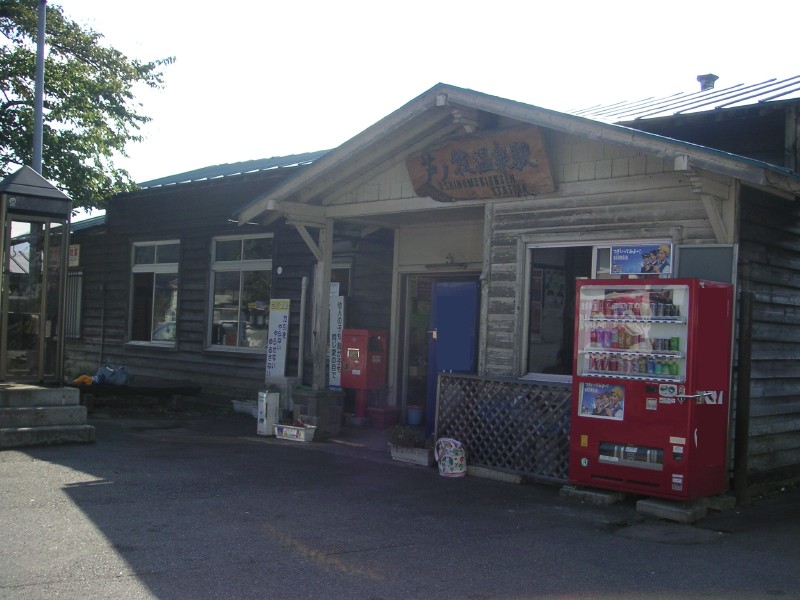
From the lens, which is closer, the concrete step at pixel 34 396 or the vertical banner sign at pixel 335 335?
the concrete step at pixel 34 396

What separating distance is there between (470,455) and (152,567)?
4603 mm

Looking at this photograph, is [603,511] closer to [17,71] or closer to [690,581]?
[690,581]

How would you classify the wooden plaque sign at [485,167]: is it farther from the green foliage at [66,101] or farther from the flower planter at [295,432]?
the green foliage at [66,101]

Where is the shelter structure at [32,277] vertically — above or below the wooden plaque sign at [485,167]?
below

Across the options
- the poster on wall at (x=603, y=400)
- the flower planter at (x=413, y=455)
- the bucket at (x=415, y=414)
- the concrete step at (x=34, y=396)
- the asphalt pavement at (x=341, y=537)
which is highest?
the poster on wall at (x=603, y=400)

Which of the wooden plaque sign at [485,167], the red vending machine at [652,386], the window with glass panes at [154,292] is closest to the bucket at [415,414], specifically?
the wooden plaque sign at [485,167]

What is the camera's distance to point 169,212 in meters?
16.7

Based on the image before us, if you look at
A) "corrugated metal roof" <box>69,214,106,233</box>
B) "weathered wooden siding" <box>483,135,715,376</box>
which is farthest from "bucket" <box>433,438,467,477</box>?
"corrugated metal roof" <box>69,214,106,233</box>

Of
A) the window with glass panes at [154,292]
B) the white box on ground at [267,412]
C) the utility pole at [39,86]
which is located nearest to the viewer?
the white box on ground at [267,412]

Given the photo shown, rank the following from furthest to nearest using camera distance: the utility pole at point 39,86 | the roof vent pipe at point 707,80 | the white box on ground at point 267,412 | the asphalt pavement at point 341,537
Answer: the utility pole at point 39,86 < the roof vent pipe at point 707,80 < the white box on ground at point 267,412 < the asphalt pavement at point 341,537

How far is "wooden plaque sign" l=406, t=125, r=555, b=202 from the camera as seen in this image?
9016mm

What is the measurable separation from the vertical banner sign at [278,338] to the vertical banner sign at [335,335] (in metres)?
0.86

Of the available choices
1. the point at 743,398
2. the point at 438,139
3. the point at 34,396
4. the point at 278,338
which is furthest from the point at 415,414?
the point at 743,398

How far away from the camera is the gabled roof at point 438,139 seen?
23.7 ft
